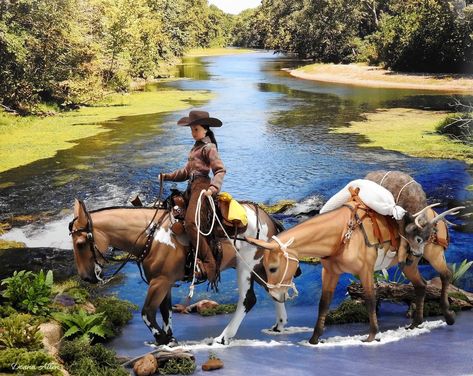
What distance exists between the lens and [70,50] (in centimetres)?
2058

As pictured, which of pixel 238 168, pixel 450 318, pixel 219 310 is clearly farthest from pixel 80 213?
pixel 238 168

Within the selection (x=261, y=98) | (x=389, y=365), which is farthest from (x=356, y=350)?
(x=261, y=98)

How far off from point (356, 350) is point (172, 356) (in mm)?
1794

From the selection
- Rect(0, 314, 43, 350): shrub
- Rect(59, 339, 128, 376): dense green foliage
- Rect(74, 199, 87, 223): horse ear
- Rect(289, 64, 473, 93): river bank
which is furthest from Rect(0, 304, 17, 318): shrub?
Rect(289, 64, 473, 93): river bank

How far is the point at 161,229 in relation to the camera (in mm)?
5535

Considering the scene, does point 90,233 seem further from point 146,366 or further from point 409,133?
point 409,133

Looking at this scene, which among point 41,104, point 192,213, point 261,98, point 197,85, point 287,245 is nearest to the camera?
point 287,245

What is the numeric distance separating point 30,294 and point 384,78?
24.1 metres

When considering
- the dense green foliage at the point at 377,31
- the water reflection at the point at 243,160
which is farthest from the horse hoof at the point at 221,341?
the dense green foliage at the point at 377,31

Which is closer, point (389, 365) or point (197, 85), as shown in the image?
point (389, 365)

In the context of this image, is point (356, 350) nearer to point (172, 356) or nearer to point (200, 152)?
point (172, 356)

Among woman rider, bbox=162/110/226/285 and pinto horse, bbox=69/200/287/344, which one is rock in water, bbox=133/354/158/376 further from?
woman rider, bbox=162/110/226/285

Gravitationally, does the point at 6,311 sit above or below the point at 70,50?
below

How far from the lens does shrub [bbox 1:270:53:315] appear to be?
20.1ft
